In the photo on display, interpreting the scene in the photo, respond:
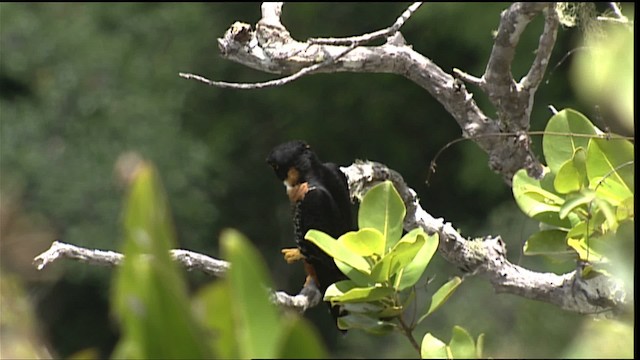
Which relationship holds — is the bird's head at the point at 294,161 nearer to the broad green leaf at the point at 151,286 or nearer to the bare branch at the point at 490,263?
the bare branch at the point at 490,263

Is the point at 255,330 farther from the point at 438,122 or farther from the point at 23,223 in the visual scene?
the point at 438,122

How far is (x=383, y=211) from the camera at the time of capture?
2.09ft

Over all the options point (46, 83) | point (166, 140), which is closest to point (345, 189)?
point (166, 140)

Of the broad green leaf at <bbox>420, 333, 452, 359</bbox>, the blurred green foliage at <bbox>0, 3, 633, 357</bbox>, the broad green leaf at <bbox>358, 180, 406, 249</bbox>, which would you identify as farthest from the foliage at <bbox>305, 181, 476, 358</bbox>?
the blurred green foliage at <bbox>0, 3, 633, 357</bbox>

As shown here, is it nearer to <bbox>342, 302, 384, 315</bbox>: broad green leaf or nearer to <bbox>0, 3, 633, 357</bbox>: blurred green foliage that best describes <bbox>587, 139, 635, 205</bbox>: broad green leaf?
<bbox>342, 302, 384, 315</bbox>: broad green leaf

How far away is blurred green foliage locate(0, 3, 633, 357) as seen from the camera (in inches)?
150

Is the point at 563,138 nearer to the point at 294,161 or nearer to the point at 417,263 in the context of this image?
the point at 417,263

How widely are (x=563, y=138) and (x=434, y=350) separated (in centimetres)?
38

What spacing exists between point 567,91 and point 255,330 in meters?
3.33

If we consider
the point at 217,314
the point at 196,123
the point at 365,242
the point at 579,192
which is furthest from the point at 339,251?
the point at 196,123

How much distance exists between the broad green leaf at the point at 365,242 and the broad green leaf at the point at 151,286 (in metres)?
0.30

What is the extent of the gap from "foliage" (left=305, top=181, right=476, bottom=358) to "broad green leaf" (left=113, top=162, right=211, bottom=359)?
0.28m

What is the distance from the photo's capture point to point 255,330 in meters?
0.32

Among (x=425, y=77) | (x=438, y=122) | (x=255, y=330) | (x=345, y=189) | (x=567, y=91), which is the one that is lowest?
(x=438, y=122)
